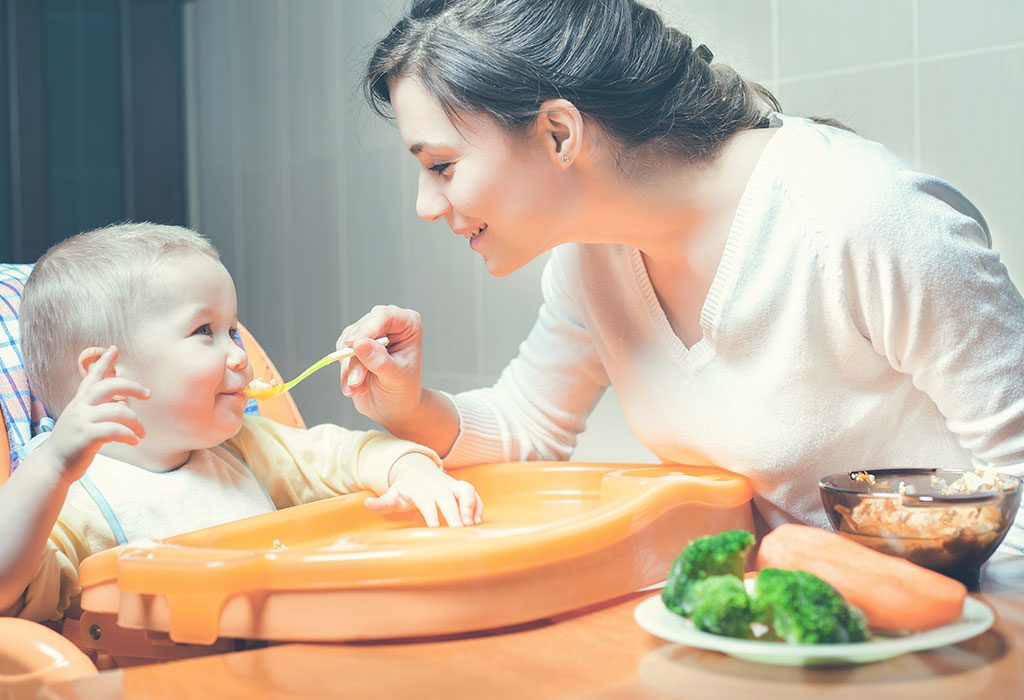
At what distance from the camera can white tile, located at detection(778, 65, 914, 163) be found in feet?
5.32

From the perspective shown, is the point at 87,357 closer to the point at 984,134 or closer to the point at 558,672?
the point at 558,672

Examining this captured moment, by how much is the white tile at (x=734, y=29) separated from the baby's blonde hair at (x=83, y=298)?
95 cm

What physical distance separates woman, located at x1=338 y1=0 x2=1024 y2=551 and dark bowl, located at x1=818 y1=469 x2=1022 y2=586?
225mm

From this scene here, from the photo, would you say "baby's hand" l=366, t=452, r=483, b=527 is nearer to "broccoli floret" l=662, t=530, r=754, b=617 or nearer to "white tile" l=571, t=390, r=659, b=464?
"broccoli floret" l=662, t=530, r=754, b=617

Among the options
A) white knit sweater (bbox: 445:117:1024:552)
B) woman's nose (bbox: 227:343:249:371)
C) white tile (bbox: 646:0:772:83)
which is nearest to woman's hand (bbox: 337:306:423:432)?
woman's nose (bbox: 227:343:249:371)

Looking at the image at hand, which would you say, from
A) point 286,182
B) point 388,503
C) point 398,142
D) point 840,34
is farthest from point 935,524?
point 286,182

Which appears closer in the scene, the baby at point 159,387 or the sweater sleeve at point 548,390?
the baby at point 159,387

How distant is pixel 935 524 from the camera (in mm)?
794

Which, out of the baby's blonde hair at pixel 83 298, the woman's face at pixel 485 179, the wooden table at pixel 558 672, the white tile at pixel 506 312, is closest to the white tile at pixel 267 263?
the white tile at pixel 506 312

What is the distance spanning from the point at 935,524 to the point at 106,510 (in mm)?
757

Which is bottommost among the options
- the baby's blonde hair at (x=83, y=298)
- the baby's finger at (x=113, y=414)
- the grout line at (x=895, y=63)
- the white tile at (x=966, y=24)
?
the baby's finger at (x=113, y=414)

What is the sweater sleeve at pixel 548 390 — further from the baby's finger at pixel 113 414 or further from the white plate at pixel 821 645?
the white plate at pixel 821 645

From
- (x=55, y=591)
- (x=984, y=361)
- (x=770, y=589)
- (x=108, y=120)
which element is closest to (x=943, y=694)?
(x=770, y=589)

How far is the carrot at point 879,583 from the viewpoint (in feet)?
2.19
